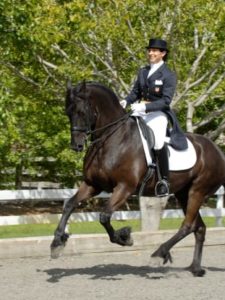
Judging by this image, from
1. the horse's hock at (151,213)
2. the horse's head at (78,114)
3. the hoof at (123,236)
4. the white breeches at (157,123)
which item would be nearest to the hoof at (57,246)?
the hoof at (123,236)

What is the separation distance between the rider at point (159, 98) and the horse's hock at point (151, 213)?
206 inches

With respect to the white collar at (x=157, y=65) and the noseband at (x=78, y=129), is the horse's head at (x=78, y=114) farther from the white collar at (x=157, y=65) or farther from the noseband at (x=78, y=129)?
the white collar at (x=157, y=65)

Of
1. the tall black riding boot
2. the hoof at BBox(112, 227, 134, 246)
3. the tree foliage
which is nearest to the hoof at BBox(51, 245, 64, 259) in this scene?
the hoof at BBox(112, 227, 134, 246)

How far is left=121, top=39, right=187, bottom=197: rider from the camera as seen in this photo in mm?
8984

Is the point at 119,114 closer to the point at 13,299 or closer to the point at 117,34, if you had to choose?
the point at 13,299

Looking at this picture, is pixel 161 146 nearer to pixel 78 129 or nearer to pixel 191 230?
pixel 78 129

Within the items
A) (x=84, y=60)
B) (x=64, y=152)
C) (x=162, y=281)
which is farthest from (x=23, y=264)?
(x=64, y=152)

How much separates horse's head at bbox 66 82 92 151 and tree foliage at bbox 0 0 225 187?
4202 millimetres

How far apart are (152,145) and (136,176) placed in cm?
44

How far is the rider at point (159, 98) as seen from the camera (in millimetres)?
8984

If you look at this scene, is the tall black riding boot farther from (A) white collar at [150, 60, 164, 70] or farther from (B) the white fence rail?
(B) the white fence rail

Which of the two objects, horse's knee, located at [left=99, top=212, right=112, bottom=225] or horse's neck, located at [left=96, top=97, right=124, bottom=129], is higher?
horse's neck, located at [left=96, top=97, right=124, bottom=129]

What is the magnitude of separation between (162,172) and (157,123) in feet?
2.00

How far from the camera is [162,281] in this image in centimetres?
875
